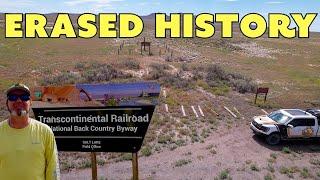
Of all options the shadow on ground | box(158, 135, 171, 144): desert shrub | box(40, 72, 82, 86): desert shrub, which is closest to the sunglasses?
box(158, 135, 171, 144): desert shrub

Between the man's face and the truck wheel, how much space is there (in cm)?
1624

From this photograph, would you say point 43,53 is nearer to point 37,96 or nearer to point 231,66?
point 231,66

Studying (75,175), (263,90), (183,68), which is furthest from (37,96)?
(183,68)

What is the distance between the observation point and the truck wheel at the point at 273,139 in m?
20.6

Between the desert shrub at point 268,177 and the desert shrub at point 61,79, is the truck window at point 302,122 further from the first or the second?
the desert shrub at point 61,79

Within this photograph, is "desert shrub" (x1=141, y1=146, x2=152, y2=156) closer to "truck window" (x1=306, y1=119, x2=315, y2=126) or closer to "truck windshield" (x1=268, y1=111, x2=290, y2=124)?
"truck windshield" (x1=268, y1=111, x2=290, y2=124)

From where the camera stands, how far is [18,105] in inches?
228

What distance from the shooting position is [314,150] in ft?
66.9

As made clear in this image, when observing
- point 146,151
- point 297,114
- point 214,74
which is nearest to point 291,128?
point 297,114

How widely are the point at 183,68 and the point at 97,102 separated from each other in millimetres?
30178

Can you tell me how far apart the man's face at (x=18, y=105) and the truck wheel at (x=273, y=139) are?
1624cm

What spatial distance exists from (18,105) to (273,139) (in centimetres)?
1650

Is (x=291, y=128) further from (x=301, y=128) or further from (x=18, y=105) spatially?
(x=18, y=105)

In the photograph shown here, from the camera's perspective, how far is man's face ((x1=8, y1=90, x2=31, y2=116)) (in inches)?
227
